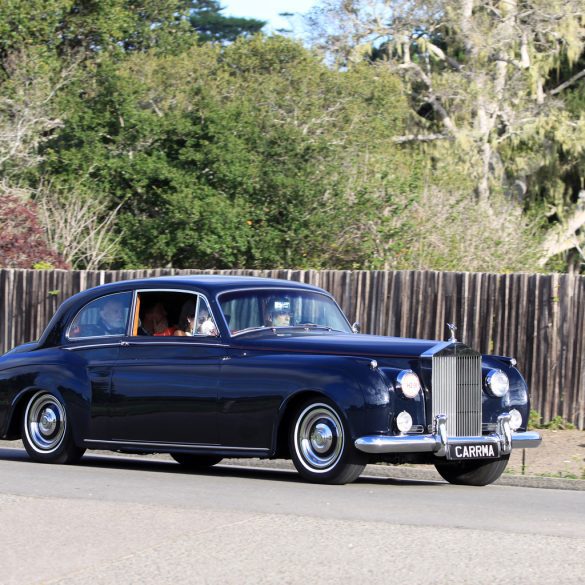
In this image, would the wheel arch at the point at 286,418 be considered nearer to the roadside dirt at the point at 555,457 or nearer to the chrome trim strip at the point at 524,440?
the chrome trim strip at the point at 524,440

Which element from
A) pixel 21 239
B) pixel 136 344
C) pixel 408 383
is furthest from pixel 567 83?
pixel 408 383

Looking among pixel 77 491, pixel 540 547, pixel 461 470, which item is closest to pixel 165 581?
pixel 540 547

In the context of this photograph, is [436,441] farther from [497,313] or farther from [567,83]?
[567,83]

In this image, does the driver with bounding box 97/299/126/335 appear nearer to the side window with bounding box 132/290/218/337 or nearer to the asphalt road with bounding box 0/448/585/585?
the side window with bounding box 132/290/218/337

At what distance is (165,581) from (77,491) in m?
3.69

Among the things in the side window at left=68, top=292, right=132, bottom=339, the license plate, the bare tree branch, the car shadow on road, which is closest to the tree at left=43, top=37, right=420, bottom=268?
the bare tree branch

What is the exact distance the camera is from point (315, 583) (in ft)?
22.0

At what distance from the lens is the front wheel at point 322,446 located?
10469 millimetres

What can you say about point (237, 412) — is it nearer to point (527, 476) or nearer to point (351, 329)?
point (351, 329)

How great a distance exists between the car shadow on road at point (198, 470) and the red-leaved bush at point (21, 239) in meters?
9.13

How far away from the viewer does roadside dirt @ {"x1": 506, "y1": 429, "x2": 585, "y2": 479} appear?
1253 cm

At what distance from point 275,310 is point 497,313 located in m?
6.00

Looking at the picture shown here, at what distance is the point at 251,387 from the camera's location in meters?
11.0

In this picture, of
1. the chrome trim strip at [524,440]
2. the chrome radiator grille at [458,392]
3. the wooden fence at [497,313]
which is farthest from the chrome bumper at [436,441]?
the wooden fence at [497,313]
